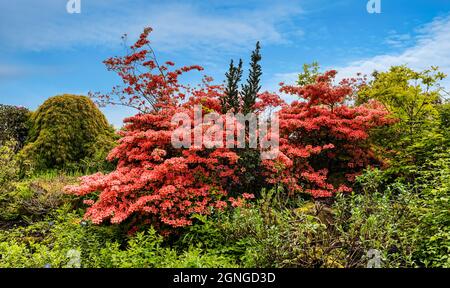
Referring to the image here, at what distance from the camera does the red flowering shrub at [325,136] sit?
7.23m

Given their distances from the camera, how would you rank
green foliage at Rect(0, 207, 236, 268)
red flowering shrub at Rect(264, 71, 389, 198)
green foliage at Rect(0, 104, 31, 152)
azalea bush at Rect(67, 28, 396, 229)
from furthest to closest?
1. green foliage at Rect(0, 104, 31, 152)
2. red flowering shrub at Rect(264, 71, 389, 198)
3. azalea bush at Rect(67, 28, 396, 229)
4. green foliage at Rect(0, 207, 236, 268)

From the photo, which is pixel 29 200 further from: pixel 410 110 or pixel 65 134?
pixel 410 110

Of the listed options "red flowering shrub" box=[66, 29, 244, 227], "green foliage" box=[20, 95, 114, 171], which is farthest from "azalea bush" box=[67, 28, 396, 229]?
"green foliage" box=[20, 95, 114, 171]

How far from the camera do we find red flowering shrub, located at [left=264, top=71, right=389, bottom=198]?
7.23m

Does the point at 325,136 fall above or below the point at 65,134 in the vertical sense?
below

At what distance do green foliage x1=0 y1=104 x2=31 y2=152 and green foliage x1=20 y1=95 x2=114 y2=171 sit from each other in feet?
1.93

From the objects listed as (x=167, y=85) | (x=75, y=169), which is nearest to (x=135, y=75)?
(x=167, y=85)

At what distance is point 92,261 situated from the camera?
4.54 m

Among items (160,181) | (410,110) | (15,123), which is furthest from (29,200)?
(410,110)

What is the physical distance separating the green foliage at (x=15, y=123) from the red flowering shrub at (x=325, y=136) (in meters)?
8.92

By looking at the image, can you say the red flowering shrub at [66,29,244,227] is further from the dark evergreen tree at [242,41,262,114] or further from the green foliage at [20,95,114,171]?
the green foliage at [20,95,114,171]

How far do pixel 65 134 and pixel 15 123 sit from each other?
2.61m

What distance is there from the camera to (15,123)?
12.6 metres

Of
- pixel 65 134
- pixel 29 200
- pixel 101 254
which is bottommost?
pixel 101 254
